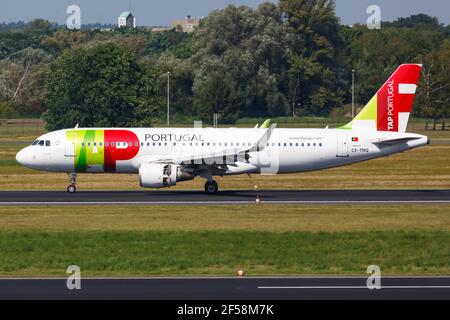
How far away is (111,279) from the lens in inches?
1185

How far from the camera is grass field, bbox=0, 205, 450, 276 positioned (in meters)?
32.7

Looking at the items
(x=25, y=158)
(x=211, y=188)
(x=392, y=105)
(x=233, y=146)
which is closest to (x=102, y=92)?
(x=25, y=158)

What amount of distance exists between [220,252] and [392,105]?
956 inches

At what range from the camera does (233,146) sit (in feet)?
183

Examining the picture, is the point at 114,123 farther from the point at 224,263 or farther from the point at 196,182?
the point at 224,263

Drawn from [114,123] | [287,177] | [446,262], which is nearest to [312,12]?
[114,123]

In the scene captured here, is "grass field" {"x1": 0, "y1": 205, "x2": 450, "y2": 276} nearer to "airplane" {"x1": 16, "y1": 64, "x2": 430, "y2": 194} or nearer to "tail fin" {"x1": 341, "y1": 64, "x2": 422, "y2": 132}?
"airplane" {"x1": 16, "y1": 64, "x2": 430, "y2": 194}

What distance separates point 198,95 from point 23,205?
84.0 m

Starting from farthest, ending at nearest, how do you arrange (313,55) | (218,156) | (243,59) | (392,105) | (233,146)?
(313,55)
(243,59)
(392,105)
(233,146)
(218,156)

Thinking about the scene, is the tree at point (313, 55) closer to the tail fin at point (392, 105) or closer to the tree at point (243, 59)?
the tree at point (243, 59)

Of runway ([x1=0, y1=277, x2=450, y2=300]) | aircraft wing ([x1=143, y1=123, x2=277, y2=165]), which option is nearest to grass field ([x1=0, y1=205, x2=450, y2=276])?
runway ([x1=0, y1=277, x2=450, y2=300])

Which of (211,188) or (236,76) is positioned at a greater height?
(236,76)

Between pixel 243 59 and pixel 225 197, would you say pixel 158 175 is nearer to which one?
pixel 225 197

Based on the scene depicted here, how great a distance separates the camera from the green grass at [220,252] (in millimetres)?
32281
